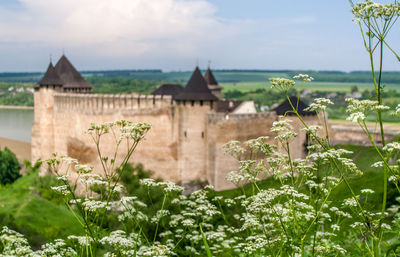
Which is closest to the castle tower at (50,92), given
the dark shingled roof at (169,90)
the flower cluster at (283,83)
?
the dark shingled roof at (169,90)

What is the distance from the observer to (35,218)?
13281 mm

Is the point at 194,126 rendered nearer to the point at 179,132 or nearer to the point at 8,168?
the point at 179,132

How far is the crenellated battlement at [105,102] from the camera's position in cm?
1695

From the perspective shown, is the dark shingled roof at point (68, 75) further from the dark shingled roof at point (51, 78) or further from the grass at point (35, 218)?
the grass at point (35, 218)

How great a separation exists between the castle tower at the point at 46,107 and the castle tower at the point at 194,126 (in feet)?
24.2

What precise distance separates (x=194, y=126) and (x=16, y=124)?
50.2 metres

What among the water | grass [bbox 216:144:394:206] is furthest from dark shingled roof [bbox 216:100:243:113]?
the water

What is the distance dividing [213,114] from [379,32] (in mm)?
12584

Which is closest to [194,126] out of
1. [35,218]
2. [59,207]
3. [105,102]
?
[105,102]

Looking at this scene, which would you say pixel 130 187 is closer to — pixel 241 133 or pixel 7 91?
pixel 241 133

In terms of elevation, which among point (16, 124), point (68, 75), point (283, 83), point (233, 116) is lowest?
point (16, 124)

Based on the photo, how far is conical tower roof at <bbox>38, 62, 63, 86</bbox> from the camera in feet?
67.2

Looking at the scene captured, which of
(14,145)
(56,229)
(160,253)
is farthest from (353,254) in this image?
(14,145)

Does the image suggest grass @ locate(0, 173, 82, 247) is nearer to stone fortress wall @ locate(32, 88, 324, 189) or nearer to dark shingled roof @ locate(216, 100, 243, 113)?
stone fortress wall @ locate(32, 88, 324, 189)
